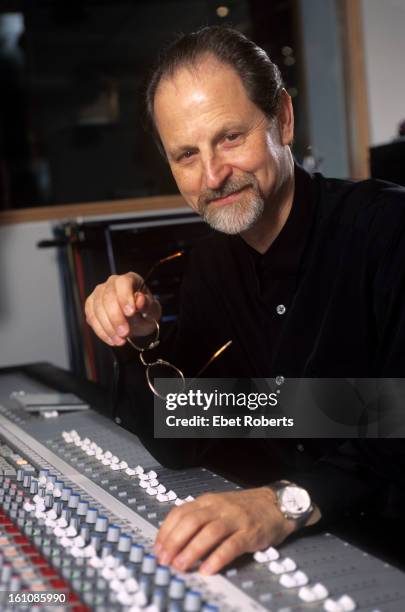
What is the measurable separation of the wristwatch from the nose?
55 cm

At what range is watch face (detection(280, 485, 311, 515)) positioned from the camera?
0.89 m

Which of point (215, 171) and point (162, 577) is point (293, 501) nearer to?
point (162, 577)

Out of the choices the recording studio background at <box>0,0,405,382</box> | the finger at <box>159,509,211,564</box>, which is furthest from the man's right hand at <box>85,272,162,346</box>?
the recording studio background at <box>0,0,405,382</box>

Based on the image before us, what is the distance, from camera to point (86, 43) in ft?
11.3

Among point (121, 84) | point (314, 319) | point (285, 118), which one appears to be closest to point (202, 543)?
point (314, 319)

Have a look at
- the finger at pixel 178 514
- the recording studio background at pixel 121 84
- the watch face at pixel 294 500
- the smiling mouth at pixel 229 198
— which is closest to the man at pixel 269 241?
the smiling mouth at pixel 229 198

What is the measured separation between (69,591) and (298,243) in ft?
2.64

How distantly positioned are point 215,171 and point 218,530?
660 mm

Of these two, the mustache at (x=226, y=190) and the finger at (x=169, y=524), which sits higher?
the mustache at (x=226, y=190)

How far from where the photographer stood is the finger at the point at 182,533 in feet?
2.56

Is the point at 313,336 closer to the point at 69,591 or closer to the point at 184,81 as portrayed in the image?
the point at 184,81

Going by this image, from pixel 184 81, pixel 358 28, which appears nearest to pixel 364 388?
pixel 184 81

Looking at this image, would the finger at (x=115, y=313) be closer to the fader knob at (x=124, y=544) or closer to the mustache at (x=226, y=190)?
the mustache at (x=226, y=190)

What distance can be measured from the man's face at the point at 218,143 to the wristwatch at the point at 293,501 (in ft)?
1.78
